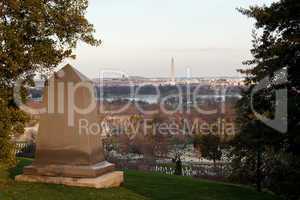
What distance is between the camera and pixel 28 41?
9641 mm

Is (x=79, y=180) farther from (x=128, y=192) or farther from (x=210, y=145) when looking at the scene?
(x=210, y=145)

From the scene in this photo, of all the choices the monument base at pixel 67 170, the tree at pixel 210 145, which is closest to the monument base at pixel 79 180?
the monument base at pixel 67 170

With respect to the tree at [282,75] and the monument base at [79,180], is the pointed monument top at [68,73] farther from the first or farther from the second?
the tree at [282,75]

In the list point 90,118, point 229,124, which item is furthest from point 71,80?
point 229,124

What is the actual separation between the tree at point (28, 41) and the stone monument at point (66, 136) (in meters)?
1.85

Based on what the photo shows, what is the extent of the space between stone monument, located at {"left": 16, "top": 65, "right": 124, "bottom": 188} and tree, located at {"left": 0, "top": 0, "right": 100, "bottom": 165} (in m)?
1.85

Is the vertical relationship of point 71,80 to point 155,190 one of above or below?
above

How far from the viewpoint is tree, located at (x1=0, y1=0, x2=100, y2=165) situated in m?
8.97

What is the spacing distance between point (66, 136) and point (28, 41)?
3409mm

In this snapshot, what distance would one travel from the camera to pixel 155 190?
1249cm

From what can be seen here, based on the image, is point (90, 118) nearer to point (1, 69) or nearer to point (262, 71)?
point (1, 69)

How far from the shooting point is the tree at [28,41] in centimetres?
897

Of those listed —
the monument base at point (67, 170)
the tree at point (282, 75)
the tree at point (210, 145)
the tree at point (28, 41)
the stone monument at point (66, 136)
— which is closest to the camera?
the tree at point (28, 41)

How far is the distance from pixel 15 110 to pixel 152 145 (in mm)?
49057
